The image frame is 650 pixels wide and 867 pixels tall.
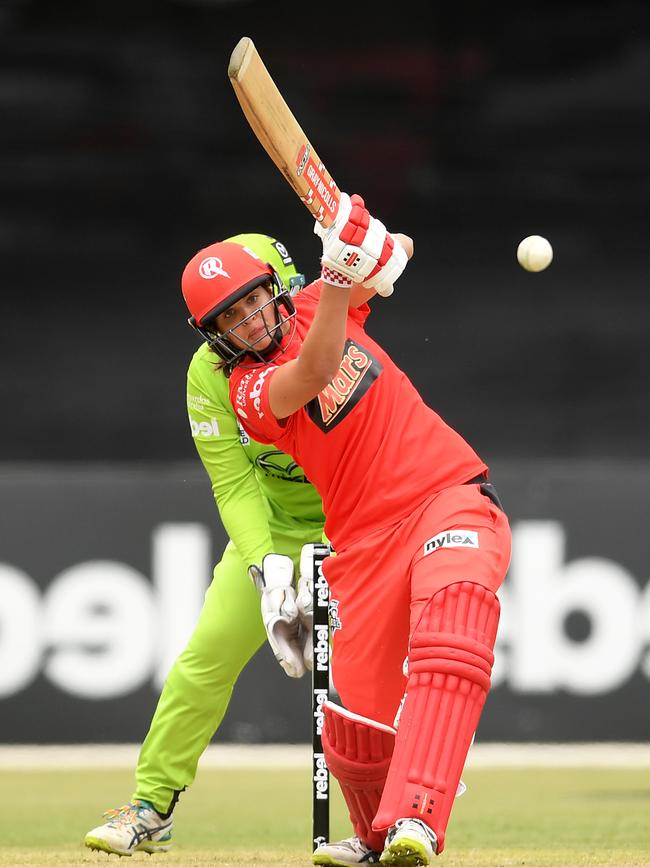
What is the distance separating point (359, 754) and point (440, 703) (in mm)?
481

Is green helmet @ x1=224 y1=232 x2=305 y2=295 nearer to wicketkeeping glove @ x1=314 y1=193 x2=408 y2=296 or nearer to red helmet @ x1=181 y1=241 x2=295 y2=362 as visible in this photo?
red helmet @ x1=181 y1=241 x2=295 y2=362

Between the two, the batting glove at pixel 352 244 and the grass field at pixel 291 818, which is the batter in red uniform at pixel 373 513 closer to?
the batting glove at pixel 352 244

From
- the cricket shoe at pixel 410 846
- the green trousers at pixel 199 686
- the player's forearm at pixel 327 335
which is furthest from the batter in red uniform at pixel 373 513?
the green trousers at pixel 199 686

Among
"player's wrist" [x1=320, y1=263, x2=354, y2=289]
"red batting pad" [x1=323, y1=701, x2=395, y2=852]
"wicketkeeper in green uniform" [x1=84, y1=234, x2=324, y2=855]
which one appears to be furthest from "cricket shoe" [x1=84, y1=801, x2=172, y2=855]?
"player's wrist" [x1=320, y1=263, x2=354, y2=289]

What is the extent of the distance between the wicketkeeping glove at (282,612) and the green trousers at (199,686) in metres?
0.24

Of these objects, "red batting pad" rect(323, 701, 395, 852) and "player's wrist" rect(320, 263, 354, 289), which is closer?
"player's wrist" rect(320, 263, 354, 289)

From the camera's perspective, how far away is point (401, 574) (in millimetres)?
3602

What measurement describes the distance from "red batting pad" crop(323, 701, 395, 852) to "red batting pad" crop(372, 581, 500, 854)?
13.1 inches

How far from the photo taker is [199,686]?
4480mm

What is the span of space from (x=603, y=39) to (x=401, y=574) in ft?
17.3

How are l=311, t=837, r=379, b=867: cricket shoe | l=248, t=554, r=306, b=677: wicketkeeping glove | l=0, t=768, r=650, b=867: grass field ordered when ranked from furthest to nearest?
l=0, t=768, r=650, b=867: grass field, l=248, t=554, r=306, b=677: wicketkeeping glove, l=311, t=837, r=379, b=867: cricket shoe

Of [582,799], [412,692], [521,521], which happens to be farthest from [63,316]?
[412,692]

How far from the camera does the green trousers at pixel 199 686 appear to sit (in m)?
4.46

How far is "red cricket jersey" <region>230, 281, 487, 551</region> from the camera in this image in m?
3.66
